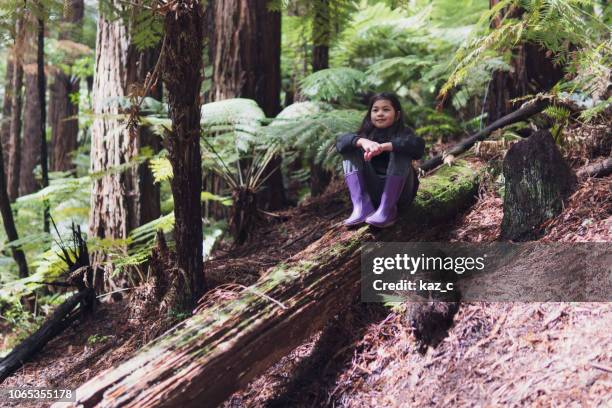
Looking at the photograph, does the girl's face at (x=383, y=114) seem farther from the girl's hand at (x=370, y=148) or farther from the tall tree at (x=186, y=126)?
the tall tree at (x=186, y=126)

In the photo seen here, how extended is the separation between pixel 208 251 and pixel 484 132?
309 centimetres

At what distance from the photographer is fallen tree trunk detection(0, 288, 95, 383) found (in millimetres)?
4211

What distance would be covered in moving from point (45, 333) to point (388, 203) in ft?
10.2

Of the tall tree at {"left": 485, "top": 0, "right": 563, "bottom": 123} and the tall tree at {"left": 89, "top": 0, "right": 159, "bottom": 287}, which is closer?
the tall tree at {"left": 485, "top": 0, "right": 563, "bottom": 123}

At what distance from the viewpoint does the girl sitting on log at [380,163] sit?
3541 mm

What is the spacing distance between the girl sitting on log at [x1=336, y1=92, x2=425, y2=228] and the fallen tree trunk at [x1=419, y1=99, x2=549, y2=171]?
152 centimetres

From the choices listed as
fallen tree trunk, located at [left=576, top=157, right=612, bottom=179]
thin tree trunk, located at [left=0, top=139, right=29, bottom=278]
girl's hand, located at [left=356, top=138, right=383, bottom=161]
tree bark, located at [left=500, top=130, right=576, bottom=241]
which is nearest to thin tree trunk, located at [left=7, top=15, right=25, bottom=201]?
thin tree trunk, located at [left=0, top=139, right=29, bottom=278]

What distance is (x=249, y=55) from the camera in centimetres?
607

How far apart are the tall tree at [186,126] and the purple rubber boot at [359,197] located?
108 cm

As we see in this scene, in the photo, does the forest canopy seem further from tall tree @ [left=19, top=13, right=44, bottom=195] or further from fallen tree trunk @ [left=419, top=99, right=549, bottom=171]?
tall tree @ [left=19, top=13, right=44, bottom=195]

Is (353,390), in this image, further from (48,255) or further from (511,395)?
(48,255)

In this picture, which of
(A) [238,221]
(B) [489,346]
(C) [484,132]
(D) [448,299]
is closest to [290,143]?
(A) [238,221]

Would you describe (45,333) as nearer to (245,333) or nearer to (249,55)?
(245,333)

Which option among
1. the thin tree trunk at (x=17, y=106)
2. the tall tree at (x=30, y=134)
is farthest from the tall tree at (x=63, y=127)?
the thin tree trunk at (x=17, y=106)
